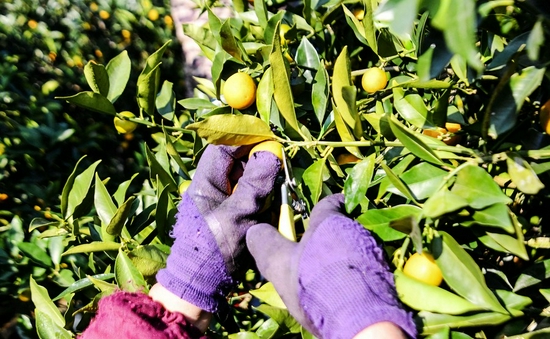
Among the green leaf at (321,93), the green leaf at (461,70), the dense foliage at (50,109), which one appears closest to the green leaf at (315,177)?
the green leaf at (321,93)

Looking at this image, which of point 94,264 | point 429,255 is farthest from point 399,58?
point 94,264

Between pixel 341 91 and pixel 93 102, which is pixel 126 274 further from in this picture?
pixel 341 91

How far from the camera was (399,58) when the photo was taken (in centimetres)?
94

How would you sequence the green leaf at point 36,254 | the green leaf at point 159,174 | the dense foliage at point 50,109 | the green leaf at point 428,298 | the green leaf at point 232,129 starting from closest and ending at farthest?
1. the green leaf at point 428,298
2. the green leaf at point 232,129
3. the green leaf at point 159,174
4. the green leaf at point 36,254
5. the dense foliage at point 50,109

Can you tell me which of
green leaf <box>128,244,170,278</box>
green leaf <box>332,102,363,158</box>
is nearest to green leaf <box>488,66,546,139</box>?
green leaf <box>332,102,363,158</box>

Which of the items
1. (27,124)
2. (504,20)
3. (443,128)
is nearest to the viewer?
(504,20)

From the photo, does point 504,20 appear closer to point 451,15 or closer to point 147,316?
point 451,15

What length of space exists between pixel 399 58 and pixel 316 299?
52cm

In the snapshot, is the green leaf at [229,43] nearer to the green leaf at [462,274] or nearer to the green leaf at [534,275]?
the green leaf at [462,274]

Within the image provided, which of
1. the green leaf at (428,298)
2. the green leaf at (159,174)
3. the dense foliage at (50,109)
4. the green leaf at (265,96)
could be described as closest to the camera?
the green leaf at (428,298)

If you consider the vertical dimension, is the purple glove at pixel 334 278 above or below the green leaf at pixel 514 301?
above

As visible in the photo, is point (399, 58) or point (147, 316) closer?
point (147, 316)

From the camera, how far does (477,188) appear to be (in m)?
0.60

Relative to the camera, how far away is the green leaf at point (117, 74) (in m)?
1.03
